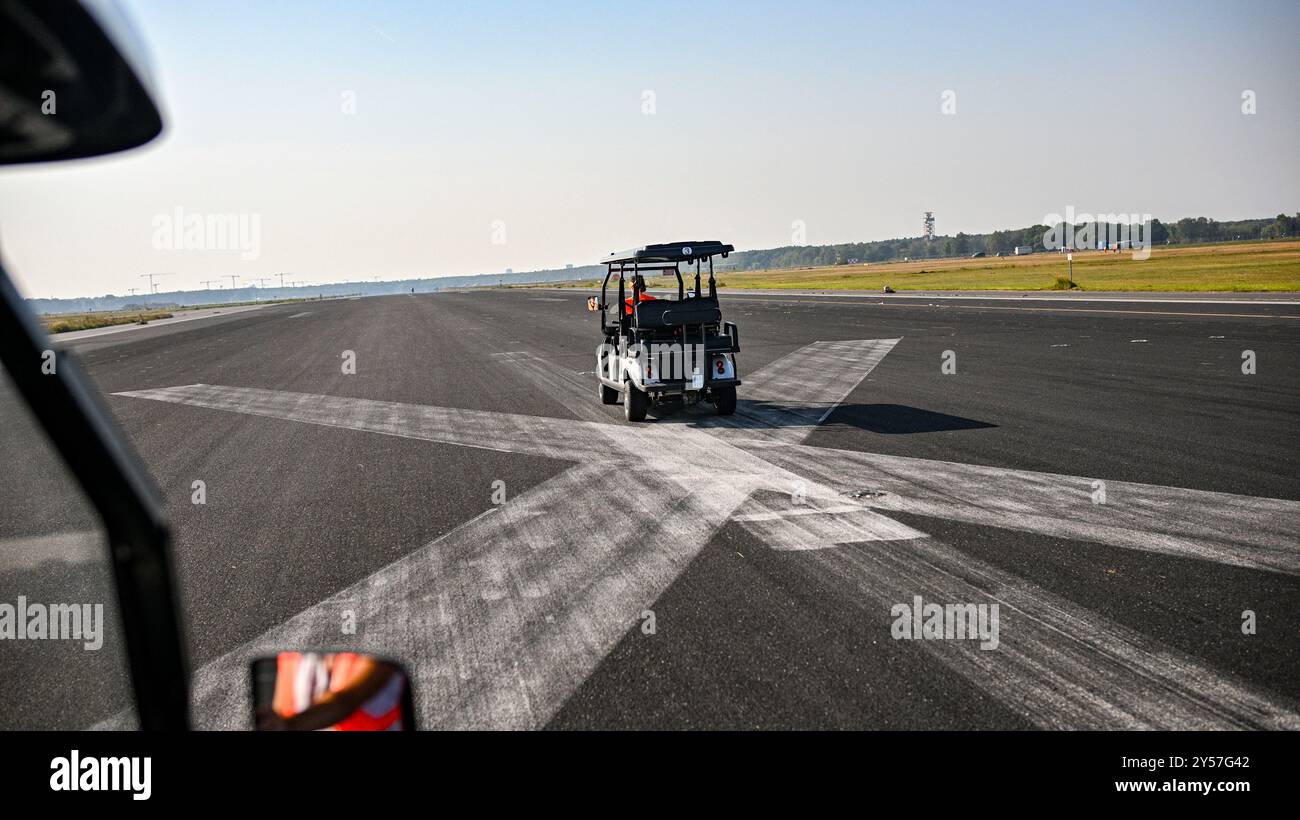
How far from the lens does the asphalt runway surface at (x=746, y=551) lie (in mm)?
5000

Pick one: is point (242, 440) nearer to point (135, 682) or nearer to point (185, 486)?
point (185, 486)

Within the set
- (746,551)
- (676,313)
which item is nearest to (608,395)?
(676,313)

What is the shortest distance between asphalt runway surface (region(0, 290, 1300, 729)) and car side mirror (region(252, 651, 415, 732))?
872 mm

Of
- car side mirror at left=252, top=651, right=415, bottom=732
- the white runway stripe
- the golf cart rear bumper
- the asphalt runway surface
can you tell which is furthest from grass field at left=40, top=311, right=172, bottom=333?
car side mirror at left=252, top=651, right=415, bottom=732

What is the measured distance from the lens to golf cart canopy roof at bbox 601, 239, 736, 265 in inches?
518

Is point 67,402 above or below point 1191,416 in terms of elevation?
above

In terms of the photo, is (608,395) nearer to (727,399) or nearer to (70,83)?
(727,399)

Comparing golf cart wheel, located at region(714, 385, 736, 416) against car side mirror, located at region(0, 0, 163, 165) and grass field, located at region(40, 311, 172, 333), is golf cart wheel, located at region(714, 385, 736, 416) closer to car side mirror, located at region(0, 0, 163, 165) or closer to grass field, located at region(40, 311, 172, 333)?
car side mirror, located at region(0, 0, 163, 165)

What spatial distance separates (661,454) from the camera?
1173 centimetres

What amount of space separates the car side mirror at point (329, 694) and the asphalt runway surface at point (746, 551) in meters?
0.87

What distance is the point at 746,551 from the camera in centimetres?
749

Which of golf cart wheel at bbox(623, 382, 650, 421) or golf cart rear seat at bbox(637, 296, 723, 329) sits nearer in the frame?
golf cart rear seat at bbox(637, 296, 723, 329)

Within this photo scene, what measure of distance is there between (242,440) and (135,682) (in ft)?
45.6
